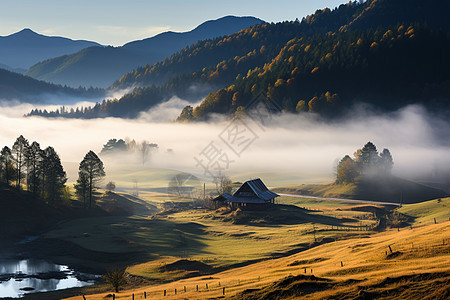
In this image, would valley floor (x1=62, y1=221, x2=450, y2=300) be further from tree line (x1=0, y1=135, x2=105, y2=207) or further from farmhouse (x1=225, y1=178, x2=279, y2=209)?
tree line (x1=0, y1=135, x2=105, y2=207)

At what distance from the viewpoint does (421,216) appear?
121 metres

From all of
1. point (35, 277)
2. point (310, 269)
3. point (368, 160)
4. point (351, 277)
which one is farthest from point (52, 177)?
point (368, 160)

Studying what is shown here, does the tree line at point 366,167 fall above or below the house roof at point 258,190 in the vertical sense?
above

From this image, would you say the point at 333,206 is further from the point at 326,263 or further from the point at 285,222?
the point at 326,263

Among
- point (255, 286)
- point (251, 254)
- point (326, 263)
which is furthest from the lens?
point (251, 254)

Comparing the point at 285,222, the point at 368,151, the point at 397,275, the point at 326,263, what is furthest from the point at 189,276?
the point at 368,151

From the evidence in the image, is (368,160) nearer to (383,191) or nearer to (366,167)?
(366,167)

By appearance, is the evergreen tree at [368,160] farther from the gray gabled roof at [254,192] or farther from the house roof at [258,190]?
the gray gabled roof at [254,192]

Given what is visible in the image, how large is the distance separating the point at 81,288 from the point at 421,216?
91094 mm

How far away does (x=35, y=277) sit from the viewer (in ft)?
243

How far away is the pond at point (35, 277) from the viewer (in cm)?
6775

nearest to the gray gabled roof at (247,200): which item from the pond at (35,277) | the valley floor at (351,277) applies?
the valley floor at (351,277)

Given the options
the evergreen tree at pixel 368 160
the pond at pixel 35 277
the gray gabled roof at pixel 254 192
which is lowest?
the pond at pixel 35 277

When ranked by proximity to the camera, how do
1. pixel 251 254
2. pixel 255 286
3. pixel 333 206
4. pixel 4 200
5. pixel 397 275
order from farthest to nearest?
pixel 333 206 < pixel 4 200 < pixel 251 254 < pixel 255 286 < pixel 397 275
